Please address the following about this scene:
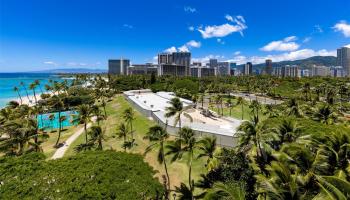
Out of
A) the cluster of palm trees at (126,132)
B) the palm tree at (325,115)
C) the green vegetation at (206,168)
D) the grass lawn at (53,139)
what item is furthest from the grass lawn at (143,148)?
the palm tree at (325,115)

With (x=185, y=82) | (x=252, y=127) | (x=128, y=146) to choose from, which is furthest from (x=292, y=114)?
(x=185, y=82)

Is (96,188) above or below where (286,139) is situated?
below

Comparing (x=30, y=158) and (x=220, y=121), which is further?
(x=220, y=121)

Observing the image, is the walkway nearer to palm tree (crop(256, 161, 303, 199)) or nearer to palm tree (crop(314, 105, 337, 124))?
palm tree (crop(256, 161, 303, 199))

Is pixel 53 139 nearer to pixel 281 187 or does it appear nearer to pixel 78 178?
pixel 78 178

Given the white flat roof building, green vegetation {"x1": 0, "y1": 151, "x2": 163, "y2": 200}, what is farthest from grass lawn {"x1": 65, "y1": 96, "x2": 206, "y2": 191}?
green vegetation {"x1": 0, "y1": 151, "x2": 163, "y2": 200}

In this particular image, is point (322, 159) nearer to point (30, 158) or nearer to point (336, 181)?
point (336, 181)
